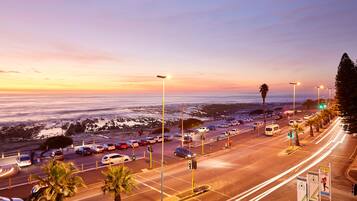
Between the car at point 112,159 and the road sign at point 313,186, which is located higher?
the road sign at point 313,186

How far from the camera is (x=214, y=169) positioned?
97.8 feet

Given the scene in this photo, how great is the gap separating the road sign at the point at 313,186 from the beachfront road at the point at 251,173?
381cm

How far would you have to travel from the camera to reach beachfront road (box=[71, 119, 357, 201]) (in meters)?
22.2

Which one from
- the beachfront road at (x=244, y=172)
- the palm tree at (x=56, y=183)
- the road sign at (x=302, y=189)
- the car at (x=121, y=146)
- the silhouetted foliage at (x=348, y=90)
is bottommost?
the beachfront road at (x=244, y=172)

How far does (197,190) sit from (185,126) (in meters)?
52.0

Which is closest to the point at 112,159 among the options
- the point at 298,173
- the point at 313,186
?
the point at 298,173

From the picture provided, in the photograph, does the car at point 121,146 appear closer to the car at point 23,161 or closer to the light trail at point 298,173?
the car at point 23,161

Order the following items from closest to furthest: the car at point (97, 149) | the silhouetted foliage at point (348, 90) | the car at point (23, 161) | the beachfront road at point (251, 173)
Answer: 1. the beachfront road at point (251, 173)
2. the car at point (23, 161)
3. the silhouetted foliage at point (348, 90)
4. the car at point (97, 149)

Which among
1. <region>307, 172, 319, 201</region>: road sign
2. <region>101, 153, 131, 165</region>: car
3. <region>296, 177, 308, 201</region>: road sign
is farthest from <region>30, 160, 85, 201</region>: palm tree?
<region>101, 153, 131, 165</region>: car

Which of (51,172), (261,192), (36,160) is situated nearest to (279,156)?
(261,192)

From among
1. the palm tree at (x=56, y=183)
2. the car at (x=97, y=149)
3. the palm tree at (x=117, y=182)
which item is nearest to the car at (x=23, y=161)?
the car at (x=97, y=149)

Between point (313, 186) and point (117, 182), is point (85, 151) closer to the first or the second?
point (117, 182)

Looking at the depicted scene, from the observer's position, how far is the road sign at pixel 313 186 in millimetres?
17406

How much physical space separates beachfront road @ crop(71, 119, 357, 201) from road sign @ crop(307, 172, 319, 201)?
150 inches
